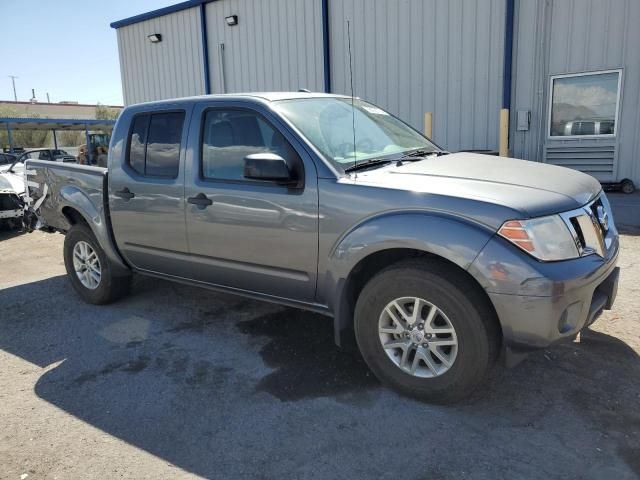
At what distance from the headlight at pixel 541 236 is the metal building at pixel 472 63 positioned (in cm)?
791

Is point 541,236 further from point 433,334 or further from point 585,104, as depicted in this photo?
point 585,104

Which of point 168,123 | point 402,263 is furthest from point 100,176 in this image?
point 402,263

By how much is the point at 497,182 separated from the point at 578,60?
854 cm

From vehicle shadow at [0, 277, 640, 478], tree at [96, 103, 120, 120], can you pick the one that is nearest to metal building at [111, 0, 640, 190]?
vehicle shadow at [0, 277, 640, 478]

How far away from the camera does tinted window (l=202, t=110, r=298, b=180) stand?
3661 millimetres

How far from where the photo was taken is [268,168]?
132 inches

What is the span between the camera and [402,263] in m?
3.09

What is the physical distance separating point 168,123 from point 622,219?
6.75m

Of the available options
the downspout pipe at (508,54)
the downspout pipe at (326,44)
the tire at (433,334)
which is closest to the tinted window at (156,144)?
the tire at (433,334)

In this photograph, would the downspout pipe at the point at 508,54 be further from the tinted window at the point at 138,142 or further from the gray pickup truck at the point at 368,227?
the tinted window at the point at 138,142

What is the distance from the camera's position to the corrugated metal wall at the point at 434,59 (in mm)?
10883

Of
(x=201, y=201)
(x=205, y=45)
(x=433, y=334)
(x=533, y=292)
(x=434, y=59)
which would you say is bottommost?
(x=433, y=334)

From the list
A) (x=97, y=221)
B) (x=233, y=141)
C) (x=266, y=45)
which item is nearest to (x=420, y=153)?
(x=233, y=141)

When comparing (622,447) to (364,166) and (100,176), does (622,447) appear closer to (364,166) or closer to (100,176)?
(364,166)
